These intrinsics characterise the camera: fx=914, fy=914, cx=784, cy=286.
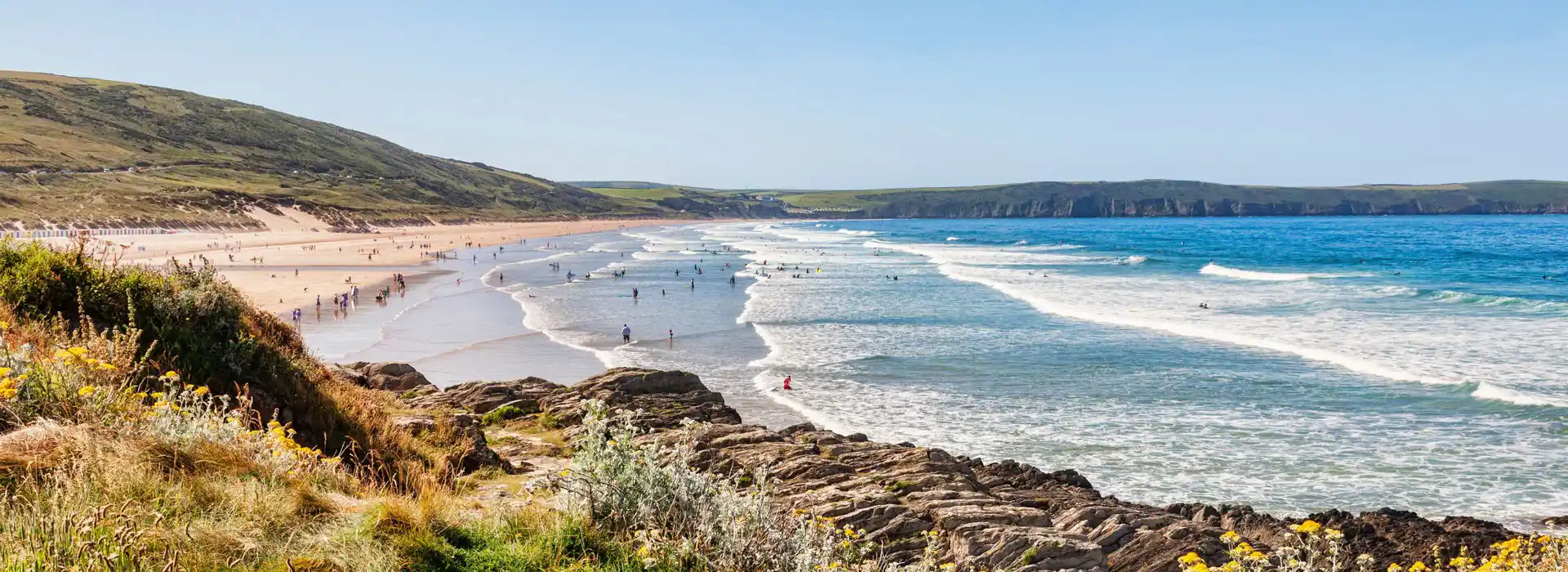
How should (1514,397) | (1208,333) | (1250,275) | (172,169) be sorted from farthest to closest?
(172,169) < (1250,275) < (1208,333) < (1514,397)

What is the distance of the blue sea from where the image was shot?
1745cm

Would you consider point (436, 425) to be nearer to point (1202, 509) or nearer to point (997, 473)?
point (997, 473)

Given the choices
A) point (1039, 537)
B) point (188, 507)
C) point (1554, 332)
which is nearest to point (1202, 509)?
point (1039, 537)

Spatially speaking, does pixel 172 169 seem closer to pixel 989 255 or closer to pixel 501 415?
pixel 989 255

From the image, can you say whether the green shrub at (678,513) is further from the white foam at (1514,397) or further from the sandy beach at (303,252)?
the white foam at (1514,397)

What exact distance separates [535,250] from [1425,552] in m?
87.7

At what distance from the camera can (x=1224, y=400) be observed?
22.9 meters

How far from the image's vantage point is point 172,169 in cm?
13138

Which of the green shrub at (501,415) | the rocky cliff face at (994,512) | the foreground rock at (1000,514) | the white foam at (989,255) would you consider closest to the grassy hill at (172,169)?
the white foam at (989,255)

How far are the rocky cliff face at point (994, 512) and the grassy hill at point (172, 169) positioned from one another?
8988cm

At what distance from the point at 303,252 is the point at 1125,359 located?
2755 inches

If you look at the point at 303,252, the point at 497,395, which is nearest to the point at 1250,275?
the point at 497,395

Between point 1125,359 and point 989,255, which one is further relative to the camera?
point 989,255

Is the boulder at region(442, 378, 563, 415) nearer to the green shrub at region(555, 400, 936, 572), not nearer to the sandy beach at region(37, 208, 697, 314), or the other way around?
the sandy beach at region(37, 208, 697, 314)
